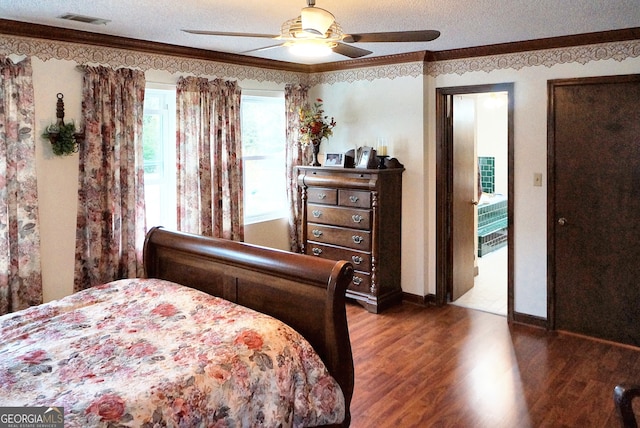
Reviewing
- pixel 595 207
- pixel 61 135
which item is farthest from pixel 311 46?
pixel 595 207

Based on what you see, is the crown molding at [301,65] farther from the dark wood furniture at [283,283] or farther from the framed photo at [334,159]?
the dark wood furniture at [283,283]

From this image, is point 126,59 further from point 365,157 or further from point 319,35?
point 319,35

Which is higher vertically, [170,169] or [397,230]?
[170,169]

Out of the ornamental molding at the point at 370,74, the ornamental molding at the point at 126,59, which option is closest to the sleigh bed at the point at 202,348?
the ornamental molding at the point at 126,59

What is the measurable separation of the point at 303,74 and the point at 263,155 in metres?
1.04

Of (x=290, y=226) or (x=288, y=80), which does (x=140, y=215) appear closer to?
(x=290, y=226)

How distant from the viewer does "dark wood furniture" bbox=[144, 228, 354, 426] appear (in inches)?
99.5

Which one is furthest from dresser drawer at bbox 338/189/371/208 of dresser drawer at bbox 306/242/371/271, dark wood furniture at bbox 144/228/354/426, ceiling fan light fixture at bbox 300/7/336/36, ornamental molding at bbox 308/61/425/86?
ceiling fan light fixture at bbox 300/7/336/36

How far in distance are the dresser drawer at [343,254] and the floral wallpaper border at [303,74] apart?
1771 millimetres

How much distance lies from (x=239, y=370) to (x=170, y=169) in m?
2.90

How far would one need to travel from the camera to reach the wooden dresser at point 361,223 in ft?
15.8

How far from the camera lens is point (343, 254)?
5.05m

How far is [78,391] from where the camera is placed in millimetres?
1896

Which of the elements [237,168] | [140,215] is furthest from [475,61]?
[140,215]
